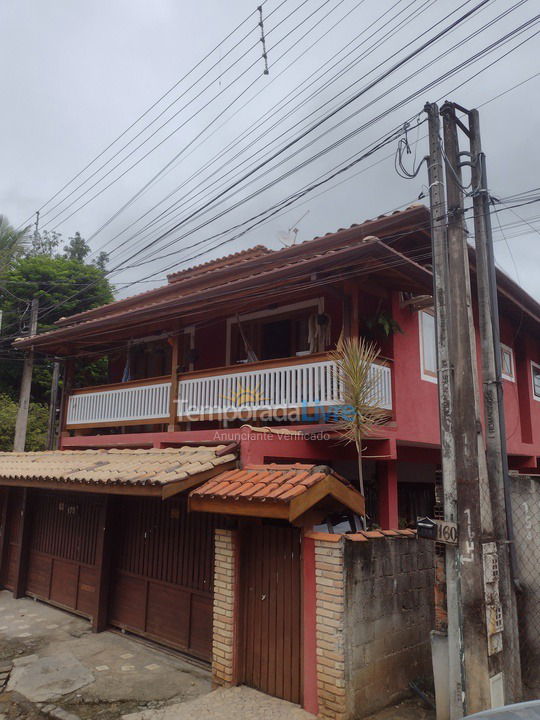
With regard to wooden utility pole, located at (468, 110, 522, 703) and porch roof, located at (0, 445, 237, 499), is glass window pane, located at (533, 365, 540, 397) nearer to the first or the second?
wooden utility pole, located at (468, 110, 522, 703)

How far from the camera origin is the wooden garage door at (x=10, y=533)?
11625 mm

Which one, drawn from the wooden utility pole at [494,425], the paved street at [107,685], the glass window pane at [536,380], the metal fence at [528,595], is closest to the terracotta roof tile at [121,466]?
the paved street at [107,685]

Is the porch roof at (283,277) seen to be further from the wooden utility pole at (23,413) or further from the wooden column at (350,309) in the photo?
the wooden utility pole at (23,413)

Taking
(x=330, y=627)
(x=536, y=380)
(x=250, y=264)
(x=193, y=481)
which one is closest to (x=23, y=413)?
(x=250, y=264)

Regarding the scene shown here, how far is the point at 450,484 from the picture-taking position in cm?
452

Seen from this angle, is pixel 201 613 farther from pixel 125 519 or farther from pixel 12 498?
pixel 12 498

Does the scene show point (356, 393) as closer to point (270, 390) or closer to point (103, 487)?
point (270, 390)

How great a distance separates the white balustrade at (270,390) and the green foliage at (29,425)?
11.2 m

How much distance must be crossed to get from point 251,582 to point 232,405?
10.6 feet

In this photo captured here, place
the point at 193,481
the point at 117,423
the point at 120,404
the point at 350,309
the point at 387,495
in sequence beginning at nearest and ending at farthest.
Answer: the point at 193,481
the point at 350,309
the point at 387,495
the point at 117,423
the point at 120,404

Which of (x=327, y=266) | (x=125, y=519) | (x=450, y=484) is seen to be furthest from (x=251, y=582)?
(x=327, y=266)

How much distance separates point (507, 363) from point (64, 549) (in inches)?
422

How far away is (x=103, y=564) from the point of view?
346 inches

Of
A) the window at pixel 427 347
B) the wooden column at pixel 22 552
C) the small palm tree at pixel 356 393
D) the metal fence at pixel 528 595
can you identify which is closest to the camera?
the metal fence at pixel 528 595
